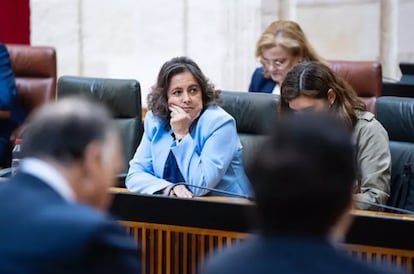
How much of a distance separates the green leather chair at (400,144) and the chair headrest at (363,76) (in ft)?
3.42

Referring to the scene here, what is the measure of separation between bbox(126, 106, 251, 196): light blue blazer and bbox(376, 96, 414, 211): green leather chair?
21.5 inches

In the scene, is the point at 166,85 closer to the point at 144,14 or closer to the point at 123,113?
the point at 123,113

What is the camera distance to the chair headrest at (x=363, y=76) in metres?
4.69

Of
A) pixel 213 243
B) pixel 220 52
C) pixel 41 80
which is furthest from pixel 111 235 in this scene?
pixel 220 52

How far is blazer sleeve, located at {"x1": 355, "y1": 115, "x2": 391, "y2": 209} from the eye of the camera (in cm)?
338

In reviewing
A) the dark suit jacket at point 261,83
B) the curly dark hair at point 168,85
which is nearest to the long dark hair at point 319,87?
the curly dark hair at point 168,85

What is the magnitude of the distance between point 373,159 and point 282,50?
144 centimetres

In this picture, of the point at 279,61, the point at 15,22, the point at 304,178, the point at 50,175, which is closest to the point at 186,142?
the point at 279,61

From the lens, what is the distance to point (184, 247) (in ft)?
9.68

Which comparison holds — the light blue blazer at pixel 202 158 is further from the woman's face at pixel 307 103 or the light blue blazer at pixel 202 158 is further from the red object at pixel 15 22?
the red object at pixel 15 22

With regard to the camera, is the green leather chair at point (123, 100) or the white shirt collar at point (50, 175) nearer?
the white shirt collar at point (50, 175)

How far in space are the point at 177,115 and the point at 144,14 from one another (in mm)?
2723

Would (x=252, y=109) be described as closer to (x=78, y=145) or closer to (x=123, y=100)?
(x=123, y=100)

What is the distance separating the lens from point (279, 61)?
474 centimetres
